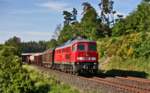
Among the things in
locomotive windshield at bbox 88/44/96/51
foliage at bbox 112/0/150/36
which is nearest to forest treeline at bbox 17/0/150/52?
foliage at bbox 112/0/150/36

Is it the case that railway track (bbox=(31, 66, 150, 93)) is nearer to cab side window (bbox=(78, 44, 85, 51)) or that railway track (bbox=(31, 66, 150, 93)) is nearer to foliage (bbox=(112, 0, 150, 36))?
cab side window (bbox=(78, 44, 85, 51))

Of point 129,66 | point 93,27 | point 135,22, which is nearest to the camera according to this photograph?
point 129,66

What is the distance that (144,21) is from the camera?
69.7 m

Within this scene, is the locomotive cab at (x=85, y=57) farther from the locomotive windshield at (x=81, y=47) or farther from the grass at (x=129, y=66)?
the grass at (x=129, y=66)

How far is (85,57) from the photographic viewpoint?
37.8 m

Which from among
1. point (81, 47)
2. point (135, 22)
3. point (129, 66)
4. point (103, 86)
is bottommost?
point (103, 86)

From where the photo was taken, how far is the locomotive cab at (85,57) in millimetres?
37688

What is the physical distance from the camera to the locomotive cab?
37688mm

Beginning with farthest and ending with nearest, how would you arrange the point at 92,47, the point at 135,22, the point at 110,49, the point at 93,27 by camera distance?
the point at 93,27
the point at 135,22
the point at 110,49
the point at 92,47

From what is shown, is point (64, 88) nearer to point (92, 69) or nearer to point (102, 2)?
point (92, 69)

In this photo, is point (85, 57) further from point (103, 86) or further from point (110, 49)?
point (110, 49)

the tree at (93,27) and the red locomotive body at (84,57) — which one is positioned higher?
the tree at (93,27)

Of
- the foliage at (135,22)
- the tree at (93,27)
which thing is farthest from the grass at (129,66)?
the tree at (93,27)

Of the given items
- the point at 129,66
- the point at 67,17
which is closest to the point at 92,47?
the point at 129,66
